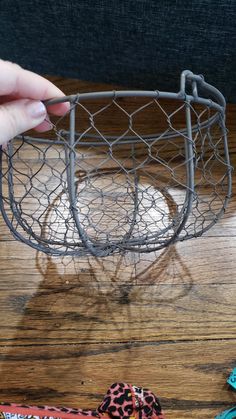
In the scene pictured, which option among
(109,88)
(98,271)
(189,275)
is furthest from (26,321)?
(109,88)

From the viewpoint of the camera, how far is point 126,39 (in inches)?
32.6

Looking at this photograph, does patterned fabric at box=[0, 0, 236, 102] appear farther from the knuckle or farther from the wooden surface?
the knuckle

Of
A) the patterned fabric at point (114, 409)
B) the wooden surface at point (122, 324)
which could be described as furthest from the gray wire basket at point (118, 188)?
the patterned fabric at point (114, 409)

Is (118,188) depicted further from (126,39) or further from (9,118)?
(9,118)

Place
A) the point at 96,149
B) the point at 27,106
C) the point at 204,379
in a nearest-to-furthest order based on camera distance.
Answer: the point at 27,106, the point at 204,379, the point at 96,149

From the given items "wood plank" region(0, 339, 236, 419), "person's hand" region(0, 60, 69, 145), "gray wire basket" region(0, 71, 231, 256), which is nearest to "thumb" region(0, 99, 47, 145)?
"person's hand" region(0, 60, 69, 145)

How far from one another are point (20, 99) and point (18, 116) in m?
0.03

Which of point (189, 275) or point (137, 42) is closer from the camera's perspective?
point (189, 275)

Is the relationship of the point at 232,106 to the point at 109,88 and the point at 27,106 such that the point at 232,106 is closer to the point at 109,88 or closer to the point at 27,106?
the point at 109,88

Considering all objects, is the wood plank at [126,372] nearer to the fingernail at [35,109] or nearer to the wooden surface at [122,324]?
the wooden surface at [122,324]

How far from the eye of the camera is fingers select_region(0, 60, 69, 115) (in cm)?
46

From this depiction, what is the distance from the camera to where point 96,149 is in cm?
83

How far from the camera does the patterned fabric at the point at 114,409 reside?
1.87 feet

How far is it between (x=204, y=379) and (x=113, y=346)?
119 mm
